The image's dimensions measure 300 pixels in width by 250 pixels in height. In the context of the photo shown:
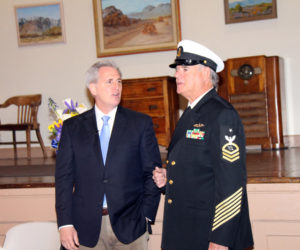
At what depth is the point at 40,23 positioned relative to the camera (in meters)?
6.35

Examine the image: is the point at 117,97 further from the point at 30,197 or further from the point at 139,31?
the point at 139,31

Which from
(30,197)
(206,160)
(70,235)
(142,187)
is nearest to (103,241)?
(70,235)

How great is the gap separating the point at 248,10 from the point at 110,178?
4121 mm

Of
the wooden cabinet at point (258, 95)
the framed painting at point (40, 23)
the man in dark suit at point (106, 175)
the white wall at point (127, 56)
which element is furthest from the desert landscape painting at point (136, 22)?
the man in dark suit at point (106, 175)

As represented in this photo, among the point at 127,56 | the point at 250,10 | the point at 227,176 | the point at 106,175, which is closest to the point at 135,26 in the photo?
the point at 127,56

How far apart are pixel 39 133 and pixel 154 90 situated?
73.7 inches

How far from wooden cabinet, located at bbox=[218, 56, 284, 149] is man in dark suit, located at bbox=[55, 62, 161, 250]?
3168mm

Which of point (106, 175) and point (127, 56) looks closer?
Result: point (106, 175)

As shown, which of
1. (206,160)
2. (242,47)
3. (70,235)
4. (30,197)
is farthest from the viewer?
(242,47)

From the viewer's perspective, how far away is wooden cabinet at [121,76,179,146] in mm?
5258

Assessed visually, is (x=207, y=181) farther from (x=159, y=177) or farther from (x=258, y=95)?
(x=258, y=95)

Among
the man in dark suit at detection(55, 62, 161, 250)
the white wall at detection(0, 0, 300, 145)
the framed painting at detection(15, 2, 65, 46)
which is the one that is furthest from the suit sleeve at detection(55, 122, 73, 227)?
the framed painting at detection(15, 2, 65, 46)

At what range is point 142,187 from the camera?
7.13 ft

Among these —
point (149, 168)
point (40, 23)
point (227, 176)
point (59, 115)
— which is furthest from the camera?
point (40, 23)
